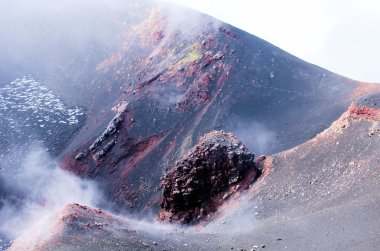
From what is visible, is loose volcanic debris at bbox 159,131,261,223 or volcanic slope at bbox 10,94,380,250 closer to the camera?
volcanic slope at bbox 10,94,380,250

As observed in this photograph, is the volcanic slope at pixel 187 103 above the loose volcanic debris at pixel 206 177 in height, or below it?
above

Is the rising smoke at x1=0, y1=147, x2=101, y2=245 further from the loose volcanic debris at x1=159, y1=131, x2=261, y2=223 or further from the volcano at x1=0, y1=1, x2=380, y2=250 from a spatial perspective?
the loose volcanic debris at x1=159, y1=131, x2=261, y2=223

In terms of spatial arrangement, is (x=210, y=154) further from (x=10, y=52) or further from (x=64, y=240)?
(x=10, y=52)

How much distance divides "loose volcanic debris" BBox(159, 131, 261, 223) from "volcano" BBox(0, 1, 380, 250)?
0.23 ft

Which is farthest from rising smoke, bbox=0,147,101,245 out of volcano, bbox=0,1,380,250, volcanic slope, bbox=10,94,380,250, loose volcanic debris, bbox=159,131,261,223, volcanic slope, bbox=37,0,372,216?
volcanic slope, bbox=10,94,380,250

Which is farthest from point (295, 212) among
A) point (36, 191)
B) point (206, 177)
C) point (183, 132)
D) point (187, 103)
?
point (36, 191)

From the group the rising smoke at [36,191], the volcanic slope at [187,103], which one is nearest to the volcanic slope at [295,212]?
the volcanic slope at [187,103]

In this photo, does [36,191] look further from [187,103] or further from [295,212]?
[295,212]

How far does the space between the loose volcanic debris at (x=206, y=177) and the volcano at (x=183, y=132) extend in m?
0.07

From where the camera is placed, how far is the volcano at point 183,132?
61.1 feet

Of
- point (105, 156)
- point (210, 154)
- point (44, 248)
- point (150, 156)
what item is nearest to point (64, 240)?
point (44, 248)

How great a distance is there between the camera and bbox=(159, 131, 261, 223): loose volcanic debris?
94.1ft

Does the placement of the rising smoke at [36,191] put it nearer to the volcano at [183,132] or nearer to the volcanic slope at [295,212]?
the volcano at [183,132]

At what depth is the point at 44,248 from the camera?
15727 mm
